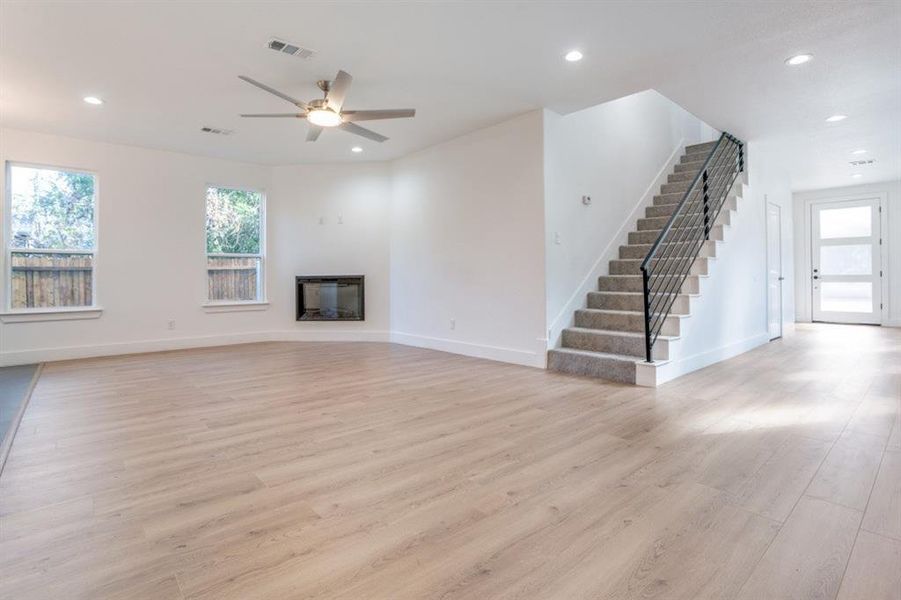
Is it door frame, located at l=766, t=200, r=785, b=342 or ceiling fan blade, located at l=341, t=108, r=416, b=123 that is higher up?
ceiling fan blade, located at l=341, t=108, r=416, b=123

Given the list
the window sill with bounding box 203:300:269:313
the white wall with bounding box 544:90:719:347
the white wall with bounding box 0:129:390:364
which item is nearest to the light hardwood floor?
the white wall with bounding box 544:90:719:347

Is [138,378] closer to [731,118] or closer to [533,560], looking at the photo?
[533,560]

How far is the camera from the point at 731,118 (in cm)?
527

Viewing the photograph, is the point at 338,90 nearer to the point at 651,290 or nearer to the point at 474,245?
the point at 474,245

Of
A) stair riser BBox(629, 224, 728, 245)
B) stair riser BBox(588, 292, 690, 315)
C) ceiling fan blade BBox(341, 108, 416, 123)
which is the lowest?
stair riser BBox(588, 292, 690, 315)

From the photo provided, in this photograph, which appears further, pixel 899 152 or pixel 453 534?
pixel 899 152

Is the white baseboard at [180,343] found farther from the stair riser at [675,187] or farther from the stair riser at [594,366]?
the stair riser at [675,187]

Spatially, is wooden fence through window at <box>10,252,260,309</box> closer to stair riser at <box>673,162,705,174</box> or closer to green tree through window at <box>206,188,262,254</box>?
green tree through window at <box>206,188,262,254</box>

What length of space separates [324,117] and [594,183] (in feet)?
11.0

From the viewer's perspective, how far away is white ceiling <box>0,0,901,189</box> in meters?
3.10

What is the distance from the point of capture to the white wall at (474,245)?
16.8 feet

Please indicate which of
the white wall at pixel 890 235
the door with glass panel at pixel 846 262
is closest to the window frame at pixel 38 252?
the door with glass panel at pixel 846 262

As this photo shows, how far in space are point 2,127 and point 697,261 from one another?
8107 millimetres

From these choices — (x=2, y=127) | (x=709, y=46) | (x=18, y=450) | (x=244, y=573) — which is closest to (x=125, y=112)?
(x=2, y=127)
